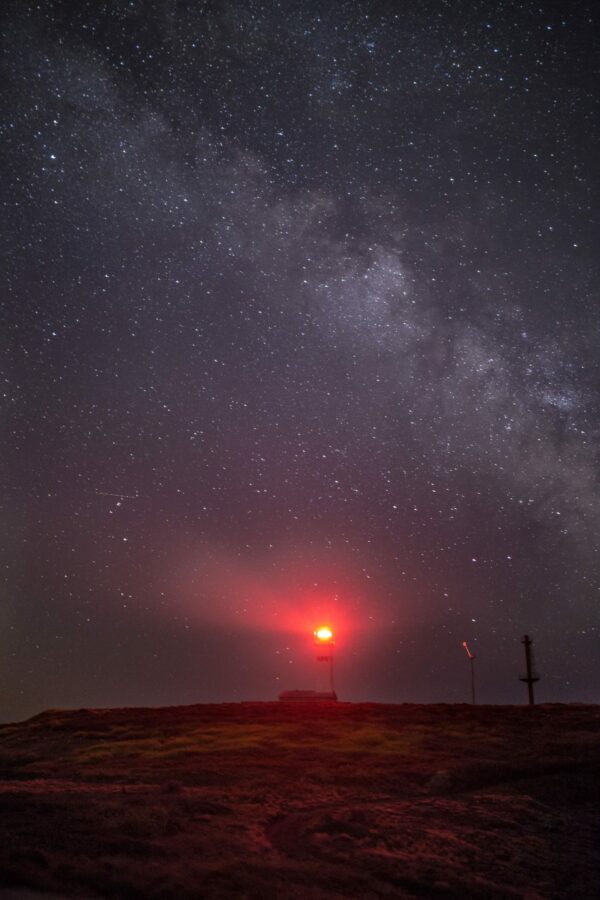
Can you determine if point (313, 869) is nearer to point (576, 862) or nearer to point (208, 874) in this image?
point (208, 874)

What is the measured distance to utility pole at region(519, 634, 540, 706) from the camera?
3189 cm

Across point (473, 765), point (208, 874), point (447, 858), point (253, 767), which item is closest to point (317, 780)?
point (253, 767)

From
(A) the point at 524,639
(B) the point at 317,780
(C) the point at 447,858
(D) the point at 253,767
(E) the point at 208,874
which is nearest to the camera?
(E) the point at 208,874

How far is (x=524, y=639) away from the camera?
107 ft

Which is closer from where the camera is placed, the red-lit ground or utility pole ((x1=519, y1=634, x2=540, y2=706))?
the red-lit ground

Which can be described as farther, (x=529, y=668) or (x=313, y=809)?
(x=529, y=668)

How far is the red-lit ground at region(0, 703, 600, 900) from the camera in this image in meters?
8.94

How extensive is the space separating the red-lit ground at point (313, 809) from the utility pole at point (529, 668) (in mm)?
10776

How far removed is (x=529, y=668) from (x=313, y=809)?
2282cm

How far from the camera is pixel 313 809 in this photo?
40.2 feet

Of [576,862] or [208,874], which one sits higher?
[208,874]

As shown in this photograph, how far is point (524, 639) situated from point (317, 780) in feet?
67.3

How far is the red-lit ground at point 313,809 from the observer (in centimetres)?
894

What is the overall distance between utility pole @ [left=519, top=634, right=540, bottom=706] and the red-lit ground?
1078 centimetres
